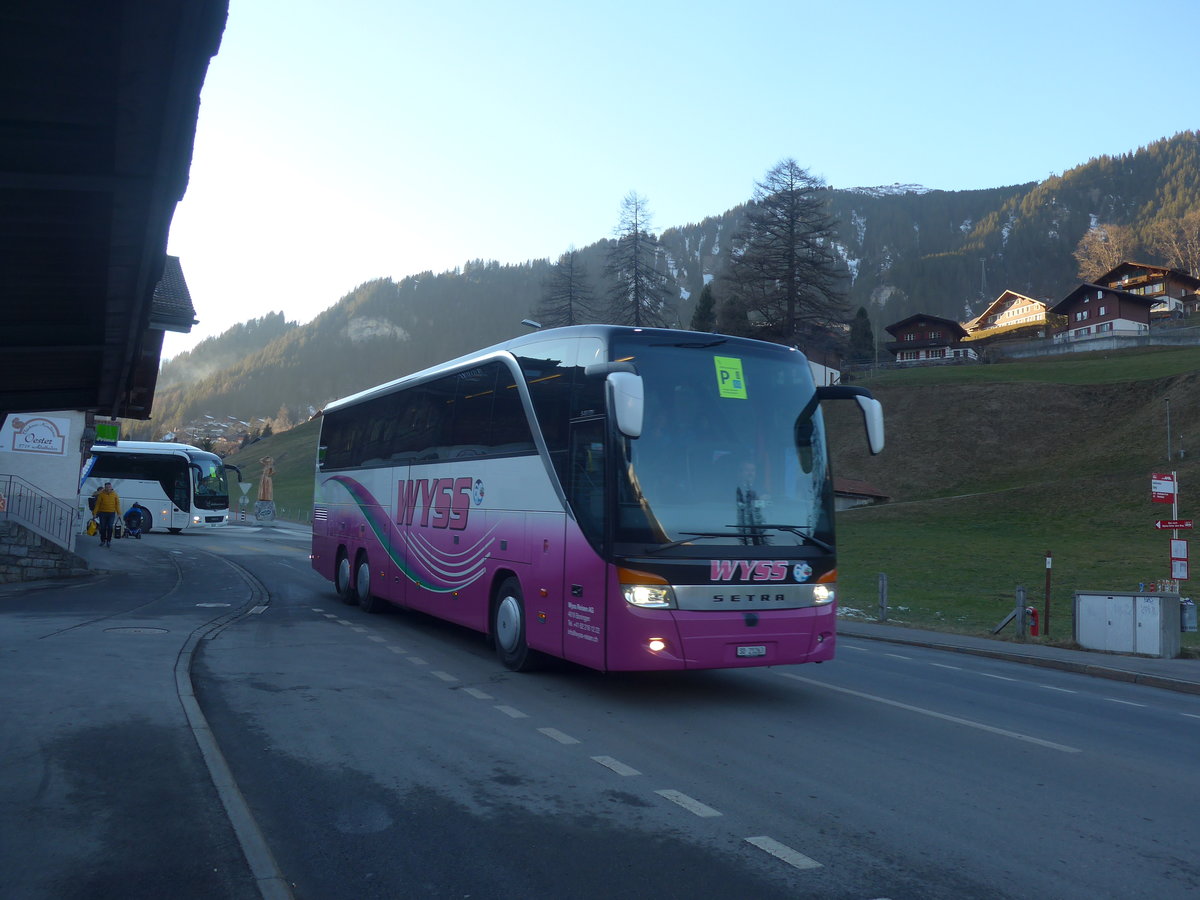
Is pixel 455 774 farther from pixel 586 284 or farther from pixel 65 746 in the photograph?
pixel 586 284

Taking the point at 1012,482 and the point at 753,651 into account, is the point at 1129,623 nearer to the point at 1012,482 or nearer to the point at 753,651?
the point at 753,651

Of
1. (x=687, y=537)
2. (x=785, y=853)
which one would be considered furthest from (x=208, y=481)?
(x=785, y=853)

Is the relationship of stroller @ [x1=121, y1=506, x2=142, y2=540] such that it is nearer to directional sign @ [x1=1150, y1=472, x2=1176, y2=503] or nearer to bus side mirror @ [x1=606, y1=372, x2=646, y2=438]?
directional sign @ [x1=1150, y1=472, x2=1176, y2=503]

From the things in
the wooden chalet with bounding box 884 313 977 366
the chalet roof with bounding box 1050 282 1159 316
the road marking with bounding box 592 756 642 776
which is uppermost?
the chalet roof with bounding box 1050 282 1159 316

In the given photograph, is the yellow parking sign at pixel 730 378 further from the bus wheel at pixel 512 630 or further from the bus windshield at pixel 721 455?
the bus wheel at pixel 512 630

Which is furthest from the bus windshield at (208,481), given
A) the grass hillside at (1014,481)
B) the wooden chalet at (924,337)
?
the wooden chalet at (924,337)

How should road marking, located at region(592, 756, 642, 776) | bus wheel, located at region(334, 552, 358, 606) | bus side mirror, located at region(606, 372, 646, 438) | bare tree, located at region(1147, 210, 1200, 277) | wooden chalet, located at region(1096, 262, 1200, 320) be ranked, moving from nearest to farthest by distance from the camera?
1. road marking, located at region(592, 756, 642, 776)
2. bus side mirror, located at region(606, 372, 646, 438)
3. bus wheel, located at region(334, 552, 358, 606)
4. wooden chalet, located at region(1096, 262, 1200, 320)
5. bare tree, located at region(1147, 210, 1200, 277)

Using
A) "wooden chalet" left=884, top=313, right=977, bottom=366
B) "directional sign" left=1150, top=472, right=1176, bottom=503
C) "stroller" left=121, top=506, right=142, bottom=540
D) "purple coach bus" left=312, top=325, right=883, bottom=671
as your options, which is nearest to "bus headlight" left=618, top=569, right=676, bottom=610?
"purple coach bus" left=312, top=325, right=883, bottom=671

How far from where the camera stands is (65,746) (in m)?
7.06

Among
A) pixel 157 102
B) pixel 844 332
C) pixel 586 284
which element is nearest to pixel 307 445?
pixel 586 284

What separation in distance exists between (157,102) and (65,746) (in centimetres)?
455

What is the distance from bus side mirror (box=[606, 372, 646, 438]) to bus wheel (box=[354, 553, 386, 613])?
979 centimetres

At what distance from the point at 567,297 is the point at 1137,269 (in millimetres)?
69350

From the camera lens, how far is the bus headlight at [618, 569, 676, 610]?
8.80m
